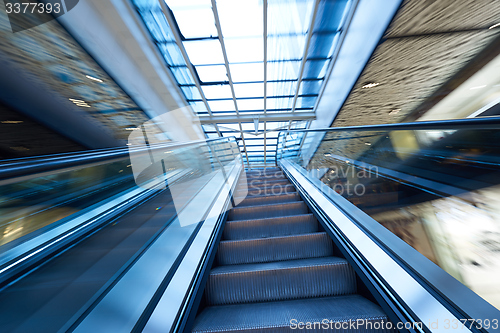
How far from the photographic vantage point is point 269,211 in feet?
10.9

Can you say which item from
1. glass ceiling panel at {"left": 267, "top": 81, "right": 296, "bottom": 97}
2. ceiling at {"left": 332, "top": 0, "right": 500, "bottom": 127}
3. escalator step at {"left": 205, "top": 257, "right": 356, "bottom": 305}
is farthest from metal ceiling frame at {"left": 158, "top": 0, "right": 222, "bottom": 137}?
escalator step at {"left": 205, "top": 257, "right": 356, "bottom": 305}

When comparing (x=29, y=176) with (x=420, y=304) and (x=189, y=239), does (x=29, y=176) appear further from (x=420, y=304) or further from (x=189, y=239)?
(x=420, y=304)

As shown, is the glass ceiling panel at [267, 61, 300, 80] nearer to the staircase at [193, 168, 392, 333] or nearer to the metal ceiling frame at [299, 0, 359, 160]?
the metal ceiling frame at [299, 0, 359, 160]

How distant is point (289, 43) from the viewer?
7977 mm

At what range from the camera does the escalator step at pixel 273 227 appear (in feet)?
9.09

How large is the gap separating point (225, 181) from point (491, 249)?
351 centimetres

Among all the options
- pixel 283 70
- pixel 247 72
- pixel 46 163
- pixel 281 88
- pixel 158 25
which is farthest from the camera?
pixel 281 88

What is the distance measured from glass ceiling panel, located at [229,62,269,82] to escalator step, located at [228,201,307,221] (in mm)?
7618

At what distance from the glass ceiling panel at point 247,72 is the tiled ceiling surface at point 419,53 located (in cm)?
400

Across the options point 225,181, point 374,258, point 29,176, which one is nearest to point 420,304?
point 374,258

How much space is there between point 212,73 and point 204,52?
1.25 m

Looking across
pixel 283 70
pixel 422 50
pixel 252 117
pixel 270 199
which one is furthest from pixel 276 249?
pixel 252 117

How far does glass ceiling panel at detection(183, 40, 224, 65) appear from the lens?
26.8 ft

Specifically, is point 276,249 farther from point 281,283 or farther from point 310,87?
point 310,87
